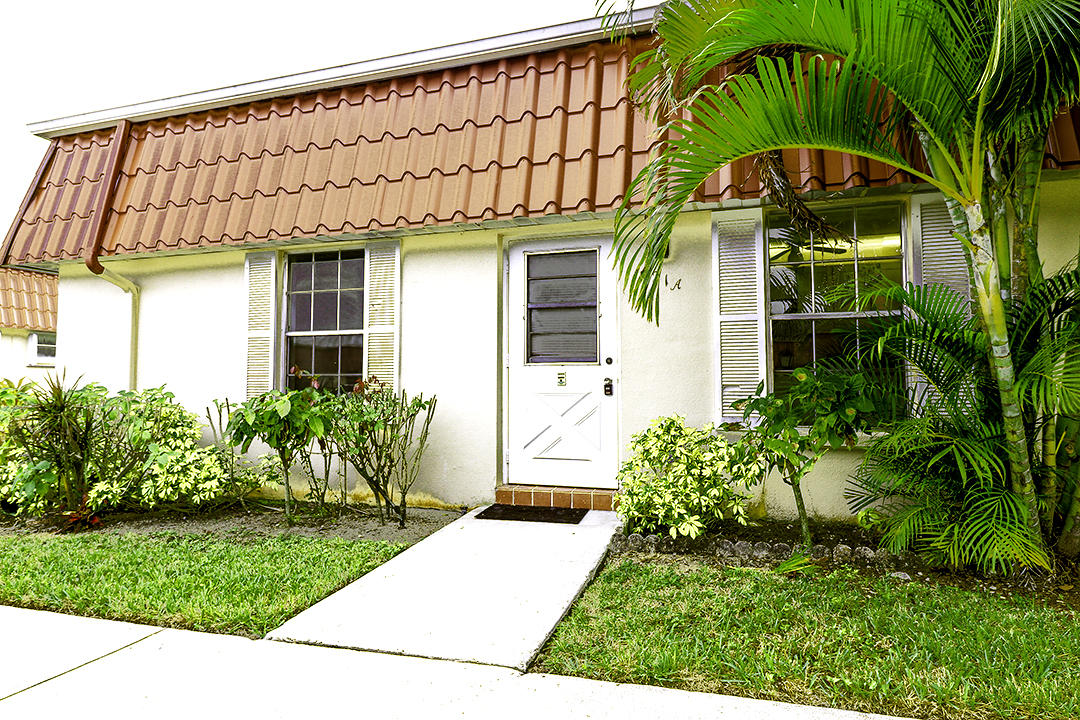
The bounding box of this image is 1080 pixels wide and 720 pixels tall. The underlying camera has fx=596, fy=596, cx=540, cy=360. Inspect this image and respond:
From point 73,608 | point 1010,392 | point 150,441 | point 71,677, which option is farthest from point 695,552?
point 150,441

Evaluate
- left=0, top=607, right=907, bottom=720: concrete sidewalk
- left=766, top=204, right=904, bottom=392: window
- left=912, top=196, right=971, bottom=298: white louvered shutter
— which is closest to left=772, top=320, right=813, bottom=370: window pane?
left=766, top=204, right=904, bottom=392: window

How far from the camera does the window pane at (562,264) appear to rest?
4988mm

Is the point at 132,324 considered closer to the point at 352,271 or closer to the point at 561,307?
the point at 352,271

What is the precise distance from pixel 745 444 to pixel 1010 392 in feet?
4.44

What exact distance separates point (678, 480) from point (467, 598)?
1.56 m

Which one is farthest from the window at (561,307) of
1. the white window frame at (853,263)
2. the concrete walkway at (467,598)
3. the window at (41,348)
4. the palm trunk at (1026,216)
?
the window at (41,348)

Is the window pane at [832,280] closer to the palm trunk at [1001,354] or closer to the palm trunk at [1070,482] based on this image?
the palm trunk at [1001,354]

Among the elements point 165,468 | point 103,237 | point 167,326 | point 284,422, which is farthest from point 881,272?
point 103,237

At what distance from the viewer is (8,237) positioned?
19.6ft

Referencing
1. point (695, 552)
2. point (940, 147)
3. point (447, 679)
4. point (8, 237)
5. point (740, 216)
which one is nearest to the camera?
point (447, 679)

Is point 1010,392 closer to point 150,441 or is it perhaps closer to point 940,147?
point 940,147

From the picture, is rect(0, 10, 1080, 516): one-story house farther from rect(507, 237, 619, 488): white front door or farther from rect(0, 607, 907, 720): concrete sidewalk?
rect(0, 607, 907, 720): concrete sidewalk

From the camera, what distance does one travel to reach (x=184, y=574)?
3.37m

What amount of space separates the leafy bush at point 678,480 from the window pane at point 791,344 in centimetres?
86
